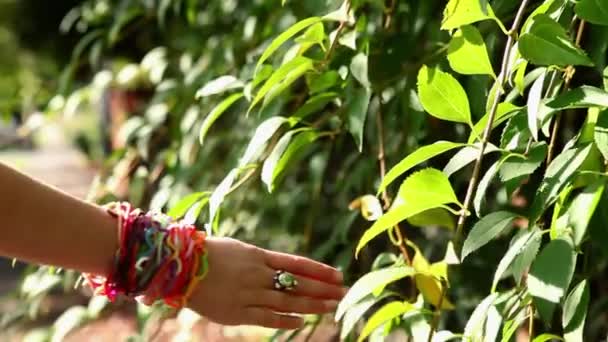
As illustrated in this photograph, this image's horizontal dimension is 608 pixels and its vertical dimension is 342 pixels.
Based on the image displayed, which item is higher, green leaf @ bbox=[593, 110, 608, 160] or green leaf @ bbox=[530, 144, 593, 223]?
green leaf @ bbox=[593, 110, 608, 160]

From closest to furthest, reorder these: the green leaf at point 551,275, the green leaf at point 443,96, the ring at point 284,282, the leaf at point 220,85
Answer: the green leaf at point 551,275
the green leaf at point 443,96
the ring at point 284,282
the leaf at point 220,85

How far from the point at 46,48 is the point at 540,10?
76.3 inches

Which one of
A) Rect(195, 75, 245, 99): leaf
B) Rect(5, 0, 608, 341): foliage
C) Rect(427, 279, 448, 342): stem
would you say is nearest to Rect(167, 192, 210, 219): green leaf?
Rect(5, 0, 608, 341): foliage

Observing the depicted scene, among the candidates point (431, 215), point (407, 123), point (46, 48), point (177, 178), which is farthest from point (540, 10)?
point (46, 48)

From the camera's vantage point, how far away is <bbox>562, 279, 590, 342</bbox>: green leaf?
51cm

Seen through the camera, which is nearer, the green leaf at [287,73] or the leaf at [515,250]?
the leaf at [515,250]

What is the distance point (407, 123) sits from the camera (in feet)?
2.69

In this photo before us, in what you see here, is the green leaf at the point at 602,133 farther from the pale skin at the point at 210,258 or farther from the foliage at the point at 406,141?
the pale skin at the point at 210,258

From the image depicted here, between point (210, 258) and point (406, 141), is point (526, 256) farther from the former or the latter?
point (406, 141)

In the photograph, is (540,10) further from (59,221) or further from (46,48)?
(46,48)

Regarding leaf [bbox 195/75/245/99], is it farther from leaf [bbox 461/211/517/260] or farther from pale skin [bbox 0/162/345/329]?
leaf [bbox 461/211/517/260]

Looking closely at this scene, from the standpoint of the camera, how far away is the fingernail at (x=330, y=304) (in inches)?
25.7

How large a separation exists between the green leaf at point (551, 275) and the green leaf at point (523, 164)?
0.26 feet

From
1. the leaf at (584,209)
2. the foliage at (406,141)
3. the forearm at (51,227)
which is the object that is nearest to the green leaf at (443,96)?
the foliage at (406,141)
